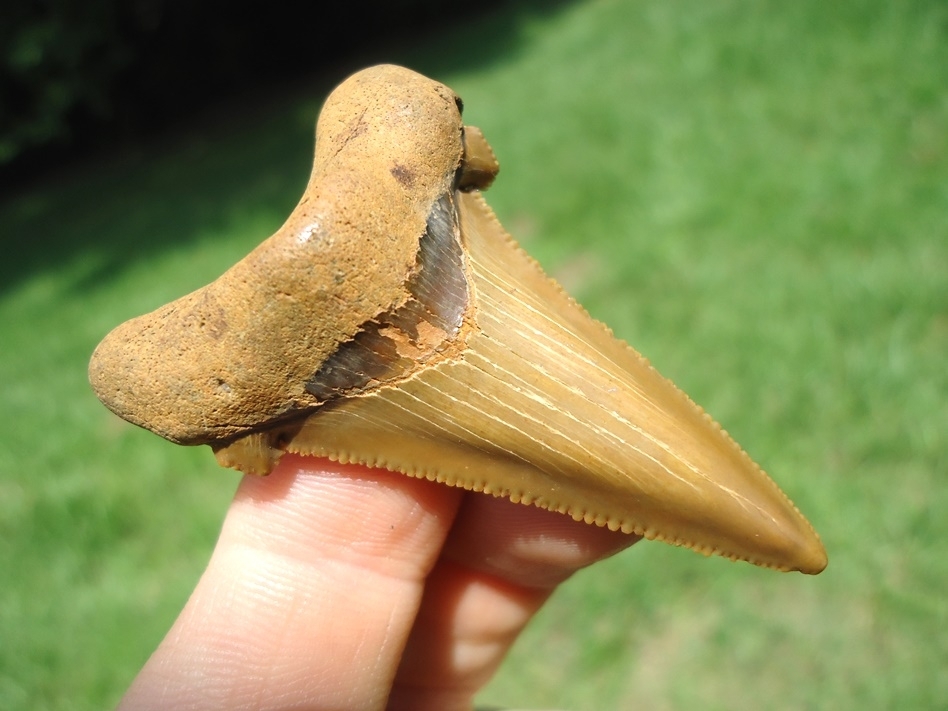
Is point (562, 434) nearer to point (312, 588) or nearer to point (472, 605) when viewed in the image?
point (312, 588)

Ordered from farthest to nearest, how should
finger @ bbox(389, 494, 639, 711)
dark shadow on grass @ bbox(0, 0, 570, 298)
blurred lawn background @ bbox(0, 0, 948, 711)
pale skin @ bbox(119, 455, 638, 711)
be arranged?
dark shadow on grass @ bbox(0, 0, 570, 298)
blurred lawn background @ bbox(0, 0, 948, 711)
finger @ bbox(389, 494, 639, 711)
pale skin @ bbox(119, 455, 638, 711)

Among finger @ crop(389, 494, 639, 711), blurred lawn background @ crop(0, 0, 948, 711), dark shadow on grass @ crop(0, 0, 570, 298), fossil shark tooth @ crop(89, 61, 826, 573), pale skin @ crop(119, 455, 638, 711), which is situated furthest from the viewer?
dark shadow on grass @ crop(0, 0, 570, 298)

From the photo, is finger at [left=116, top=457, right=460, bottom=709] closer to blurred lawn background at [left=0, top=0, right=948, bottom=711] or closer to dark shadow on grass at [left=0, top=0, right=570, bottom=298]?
blurred lawn background at [left=0, top=0, right=948, bottom=711]

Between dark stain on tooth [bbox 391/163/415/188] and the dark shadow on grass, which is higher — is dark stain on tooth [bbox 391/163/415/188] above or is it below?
below

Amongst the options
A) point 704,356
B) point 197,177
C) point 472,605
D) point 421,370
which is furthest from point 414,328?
point 197,177

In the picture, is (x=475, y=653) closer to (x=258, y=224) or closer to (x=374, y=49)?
(x=258, y=224)

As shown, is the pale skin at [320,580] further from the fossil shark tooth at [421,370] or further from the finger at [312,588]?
the fossil shark tooth at [421,370]

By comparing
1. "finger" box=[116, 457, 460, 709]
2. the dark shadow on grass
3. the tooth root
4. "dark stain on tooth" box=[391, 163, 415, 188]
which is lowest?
"finger" box=[116, 457, 460, 709]

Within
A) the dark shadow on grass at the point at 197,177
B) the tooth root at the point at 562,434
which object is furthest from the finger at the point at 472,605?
the dark shadow on grass at the point at 197,177

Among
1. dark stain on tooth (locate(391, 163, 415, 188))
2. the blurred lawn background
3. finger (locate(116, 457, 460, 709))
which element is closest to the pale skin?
finger (locate(116, 457, 460, 709))
